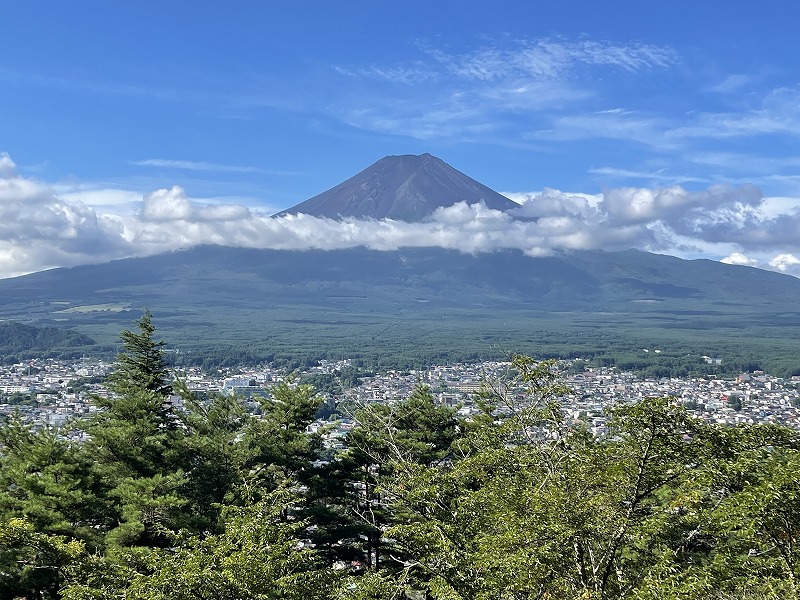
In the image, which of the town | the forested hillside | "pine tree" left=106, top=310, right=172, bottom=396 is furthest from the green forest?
the forested hillside

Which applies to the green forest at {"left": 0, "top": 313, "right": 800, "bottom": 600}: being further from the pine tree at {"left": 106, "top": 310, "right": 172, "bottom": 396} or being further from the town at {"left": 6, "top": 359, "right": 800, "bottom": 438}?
the town at {"left": 6, "top": 359, "right": 800, "bottom": 438}

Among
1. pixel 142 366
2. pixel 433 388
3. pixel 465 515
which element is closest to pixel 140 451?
pixel 142 366

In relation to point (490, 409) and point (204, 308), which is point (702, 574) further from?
point (204, 308)

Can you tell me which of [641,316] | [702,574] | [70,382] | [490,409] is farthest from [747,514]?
[641,316]

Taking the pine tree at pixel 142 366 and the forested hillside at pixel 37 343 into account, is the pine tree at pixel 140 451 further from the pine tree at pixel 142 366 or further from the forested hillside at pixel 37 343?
the forested hillside at pixel 37 343

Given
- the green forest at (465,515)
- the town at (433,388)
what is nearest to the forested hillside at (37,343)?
the town at (433,388)

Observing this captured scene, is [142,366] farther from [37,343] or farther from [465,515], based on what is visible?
[37,343]
